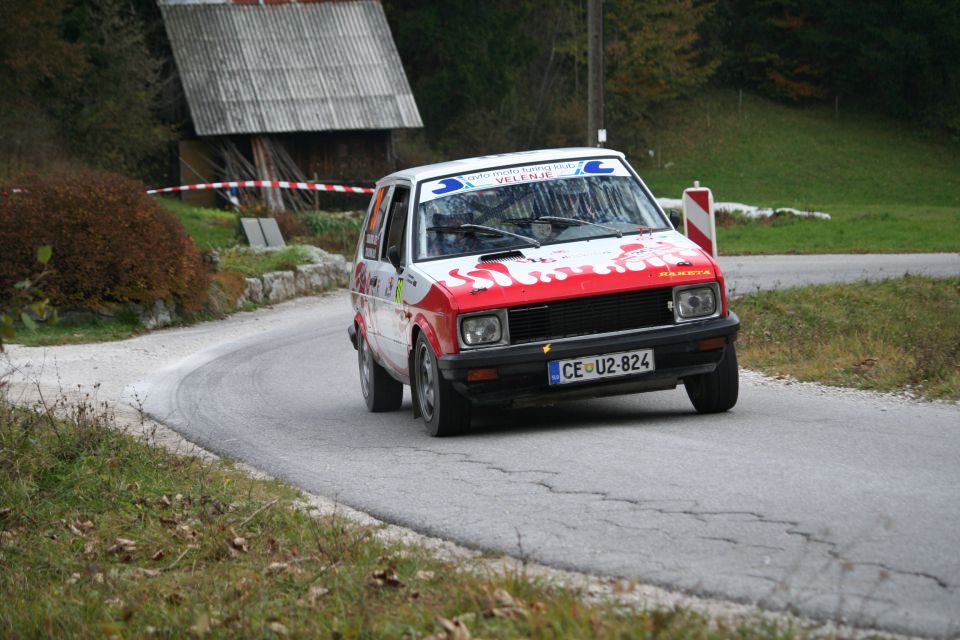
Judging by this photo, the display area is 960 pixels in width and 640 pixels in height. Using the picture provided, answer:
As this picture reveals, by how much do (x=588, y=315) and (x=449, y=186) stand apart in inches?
74.9

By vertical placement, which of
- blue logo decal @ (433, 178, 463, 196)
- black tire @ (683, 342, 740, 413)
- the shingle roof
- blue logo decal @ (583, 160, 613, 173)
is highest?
the shingle roof

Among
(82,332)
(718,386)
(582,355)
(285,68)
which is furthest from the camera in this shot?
Answer: (285,68)

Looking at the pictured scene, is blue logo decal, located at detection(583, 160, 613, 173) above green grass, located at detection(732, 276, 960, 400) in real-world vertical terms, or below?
above

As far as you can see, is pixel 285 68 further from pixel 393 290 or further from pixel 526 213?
pixel 526 213

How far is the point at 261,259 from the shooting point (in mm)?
23672

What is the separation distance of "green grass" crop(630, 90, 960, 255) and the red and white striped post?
2224 cm

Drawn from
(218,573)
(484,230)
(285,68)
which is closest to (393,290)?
(484,230)

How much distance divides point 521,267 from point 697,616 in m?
4.64

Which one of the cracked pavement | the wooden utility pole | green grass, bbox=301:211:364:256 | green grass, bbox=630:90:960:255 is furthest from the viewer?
green grass, bbox=630:90:960:255

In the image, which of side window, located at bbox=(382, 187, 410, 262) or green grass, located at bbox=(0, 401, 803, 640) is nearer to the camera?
green grass, located at bbox=(0, 401, 803, 640)

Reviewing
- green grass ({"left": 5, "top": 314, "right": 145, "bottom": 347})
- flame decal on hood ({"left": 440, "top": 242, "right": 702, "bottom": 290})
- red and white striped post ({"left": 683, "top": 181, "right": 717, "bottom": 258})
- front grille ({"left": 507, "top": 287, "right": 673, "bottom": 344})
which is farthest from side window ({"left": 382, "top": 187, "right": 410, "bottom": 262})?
green grass ({"left": 5, "top": 314, "right": 145, "bottom": 347})

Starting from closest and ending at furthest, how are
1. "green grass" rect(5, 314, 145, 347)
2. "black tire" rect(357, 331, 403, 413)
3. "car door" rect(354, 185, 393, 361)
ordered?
"car door" rect(354, 185, 393, 361)
"black tire" rect(357, 331, 403, 413)
"green grass" rect(5, 314, 145, 347)

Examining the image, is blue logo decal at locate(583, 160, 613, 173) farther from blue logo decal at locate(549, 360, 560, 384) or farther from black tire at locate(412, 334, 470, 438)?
blue logo decal at locate(549, 360, 560, 384)

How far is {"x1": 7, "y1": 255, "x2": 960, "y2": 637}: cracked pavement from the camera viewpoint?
5199mm
